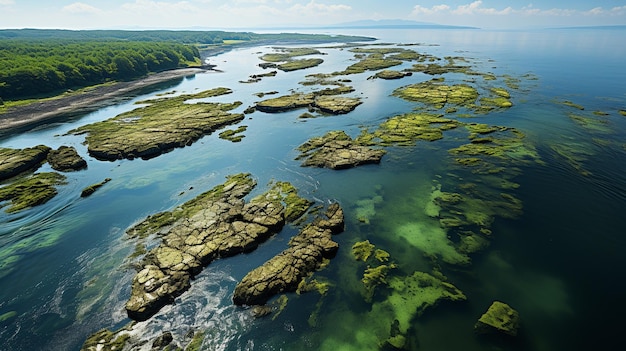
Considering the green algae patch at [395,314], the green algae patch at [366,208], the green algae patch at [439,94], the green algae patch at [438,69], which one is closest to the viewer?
the green algae patch at [395,314]

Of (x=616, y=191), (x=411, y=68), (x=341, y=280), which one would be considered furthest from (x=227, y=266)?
(x=411, y=68)

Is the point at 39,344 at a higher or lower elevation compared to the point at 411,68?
lower

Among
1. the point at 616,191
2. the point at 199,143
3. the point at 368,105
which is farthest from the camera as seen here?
the point at 368,105

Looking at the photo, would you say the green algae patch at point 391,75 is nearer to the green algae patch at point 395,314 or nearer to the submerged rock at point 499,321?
the green algae patch at point 395,314

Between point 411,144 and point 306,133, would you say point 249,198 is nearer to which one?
point 306,133

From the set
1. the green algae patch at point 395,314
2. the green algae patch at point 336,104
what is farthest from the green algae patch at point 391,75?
the green algae patch at point 395,314

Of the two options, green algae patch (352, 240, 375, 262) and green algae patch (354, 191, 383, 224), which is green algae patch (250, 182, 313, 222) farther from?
green algae patch (352, 240, 375, 262)
